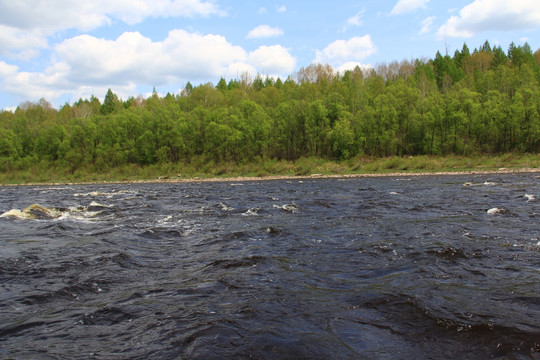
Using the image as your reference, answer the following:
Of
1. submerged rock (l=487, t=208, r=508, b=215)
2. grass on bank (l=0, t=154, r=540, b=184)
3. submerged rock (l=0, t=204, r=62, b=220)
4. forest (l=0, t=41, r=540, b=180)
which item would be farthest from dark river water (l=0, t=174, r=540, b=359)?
forest (l=0, t=41, r=540, b=180)

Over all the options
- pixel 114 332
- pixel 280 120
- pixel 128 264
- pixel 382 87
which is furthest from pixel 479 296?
pixel 382 87

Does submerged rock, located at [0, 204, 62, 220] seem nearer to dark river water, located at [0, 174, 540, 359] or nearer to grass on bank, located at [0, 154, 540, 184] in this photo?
dark river water, located at [0, 174, 540, 359]

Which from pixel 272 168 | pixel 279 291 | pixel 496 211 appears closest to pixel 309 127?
pixel 272 168

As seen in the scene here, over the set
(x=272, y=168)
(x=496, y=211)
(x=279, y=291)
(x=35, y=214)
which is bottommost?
(x=279, y=291)

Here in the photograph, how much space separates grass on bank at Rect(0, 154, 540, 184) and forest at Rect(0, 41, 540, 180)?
311 centimetres

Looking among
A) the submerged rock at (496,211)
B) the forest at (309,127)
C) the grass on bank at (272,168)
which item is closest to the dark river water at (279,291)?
the submerged rock at (496,211)

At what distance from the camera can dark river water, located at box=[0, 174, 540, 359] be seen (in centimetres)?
505

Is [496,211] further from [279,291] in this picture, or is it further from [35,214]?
[35,214]

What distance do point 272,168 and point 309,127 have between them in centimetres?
1676

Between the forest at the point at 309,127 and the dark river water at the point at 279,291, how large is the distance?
5523cm

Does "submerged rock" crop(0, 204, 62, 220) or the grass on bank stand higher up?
the grass on bank

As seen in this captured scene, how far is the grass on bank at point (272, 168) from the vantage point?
169 feet

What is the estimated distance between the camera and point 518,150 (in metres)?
59.7

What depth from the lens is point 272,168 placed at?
59719 mm
